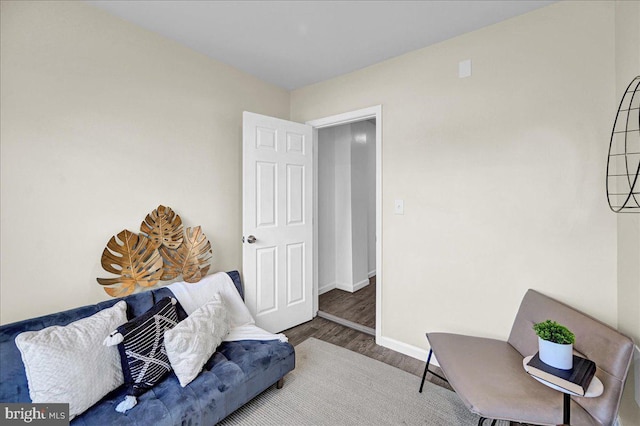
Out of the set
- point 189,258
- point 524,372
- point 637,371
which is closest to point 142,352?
point 189,258

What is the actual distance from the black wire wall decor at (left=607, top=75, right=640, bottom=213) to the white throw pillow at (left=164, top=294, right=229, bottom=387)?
2.25 m

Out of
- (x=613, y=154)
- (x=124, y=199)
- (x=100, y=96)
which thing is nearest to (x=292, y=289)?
(x=124, y=199)

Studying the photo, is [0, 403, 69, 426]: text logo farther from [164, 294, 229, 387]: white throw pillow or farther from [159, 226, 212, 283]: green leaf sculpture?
[159, 226, 212, 283]: green leaf sculpture

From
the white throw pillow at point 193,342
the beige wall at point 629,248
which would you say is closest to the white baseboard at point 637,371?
the beige wall at point 629,248

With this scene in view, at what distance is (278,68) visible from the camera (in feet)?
8.64

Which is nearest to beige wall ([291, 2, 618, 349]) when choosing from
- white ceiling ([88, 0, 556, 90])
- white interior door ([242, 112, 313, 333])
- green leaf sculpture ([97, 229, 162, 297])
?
white ceiling ([88, 0, 556, 90])

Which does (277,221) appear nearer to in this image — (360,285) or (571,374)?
(360,285)

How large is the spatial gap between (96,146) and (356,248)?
3161 millimetres

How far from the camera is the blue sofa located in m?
1.30

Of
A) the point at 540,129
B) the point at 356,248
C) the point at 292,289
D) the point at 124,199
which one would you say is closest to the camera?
the point at 540,129

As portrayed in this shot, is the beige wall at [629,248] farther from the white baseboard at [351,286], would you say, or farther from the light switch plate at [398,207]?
the white baseboard at [351,286]

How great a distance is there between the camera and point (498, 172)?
1964 millimetres

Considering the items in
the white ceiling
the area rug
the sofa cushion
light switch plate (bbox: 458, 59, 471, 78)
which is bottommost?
the area rug

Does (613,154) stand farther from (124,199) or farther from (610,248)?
(124,199)
